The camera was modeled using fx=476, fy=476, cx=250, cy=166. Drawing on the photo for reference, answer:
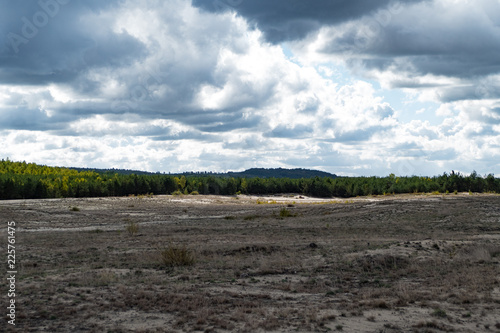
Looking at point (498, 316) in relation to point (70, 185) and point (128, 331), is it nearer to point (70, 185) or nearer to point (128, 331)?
point (128, 331)

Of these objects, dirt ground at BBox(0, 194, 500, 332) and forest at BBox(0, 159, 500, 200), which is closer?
dirt ground at BBox(0, 194, 500, 332)

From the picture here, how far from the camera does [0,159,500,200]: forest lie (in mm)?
97125

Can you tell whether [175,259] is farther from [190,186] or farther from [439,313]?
[190,186]

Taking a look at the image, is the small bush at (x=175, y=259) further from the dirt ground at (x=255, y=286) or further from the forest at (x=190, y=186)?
the forest at (x=190, y=186)

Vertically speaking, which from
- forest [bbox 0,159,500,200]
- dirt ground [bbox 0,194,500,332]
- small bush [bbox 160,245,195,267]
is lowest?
dirt ground [bbox 0,194,500,332]

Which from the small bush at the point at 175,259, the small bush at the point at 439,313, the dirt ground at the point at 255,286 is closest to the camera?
the dirt ground at the point at 255,286

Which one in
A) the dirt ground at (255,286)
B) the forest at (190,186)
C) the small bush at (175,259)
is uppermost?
the forest at (190,186)

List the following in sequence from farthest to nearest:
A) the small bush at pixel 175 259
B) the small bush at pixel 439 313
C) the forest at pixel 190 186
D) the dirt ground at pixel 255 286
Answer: the forest at pixel 190 186 → the small bush at pixel 175 259 → the small bush at pixel 439 313 → the dirt ground at pixel 255 286

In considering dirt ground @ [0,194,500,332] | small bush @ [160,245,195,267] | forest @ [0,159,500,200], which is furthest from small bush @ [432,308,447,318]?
forest @ [0,159,500,200]

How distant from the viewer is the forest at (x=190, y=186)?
9712cm

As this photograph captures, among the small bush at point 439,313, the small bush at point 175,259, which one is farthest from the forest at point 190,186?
the small bush at point 439,313

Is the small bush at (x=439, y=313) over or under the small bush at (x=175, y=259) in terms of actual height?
under

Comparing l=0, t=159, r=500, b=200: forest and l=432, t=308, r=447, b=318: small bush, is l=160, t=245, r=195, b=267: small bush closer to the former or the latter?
l=432, t=308, r=447, b=318: small bush

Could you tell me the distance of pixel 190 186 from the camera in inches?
5487
